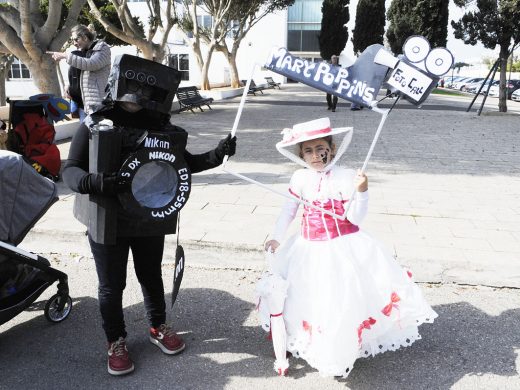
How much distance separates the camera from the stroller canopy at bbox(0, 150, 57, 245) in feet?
10.0

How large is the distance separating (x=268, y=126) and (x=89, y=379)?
35.3 ft

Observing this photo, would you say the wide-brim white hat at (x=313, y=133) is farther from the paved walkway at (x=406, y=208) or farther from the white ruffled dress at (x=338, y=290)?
the paved walkway at (x=406, y=208)

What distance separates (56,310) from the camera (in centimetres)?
328

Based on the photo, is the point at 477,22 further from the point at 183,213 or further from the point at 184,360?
the point at 184,360

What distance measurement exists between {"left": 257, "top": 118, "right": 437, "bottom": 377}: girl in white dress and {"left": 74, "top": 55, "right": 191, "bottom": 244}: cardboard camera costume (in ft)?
2.17

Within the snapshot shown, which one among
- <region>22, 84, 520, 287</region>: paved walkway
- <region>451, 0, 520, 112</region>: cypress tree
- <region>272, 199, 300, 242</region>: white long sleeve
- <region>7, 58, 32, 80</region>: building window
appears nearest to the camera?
<region>272, 199, 300, 242</region>: white long sleeve

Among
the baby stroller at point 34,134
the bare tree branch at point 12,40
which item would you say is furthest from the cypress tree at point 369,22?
the baby stroller at point 34,134

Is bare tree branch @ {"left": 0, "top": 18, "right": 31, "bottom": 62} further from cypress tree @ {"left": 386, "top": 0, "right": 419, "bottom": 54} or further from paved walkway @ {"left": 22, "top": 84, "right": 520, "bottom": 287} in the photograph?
cypress tree @ {"left": 386, "top": 0, "right": 419, "bottom": 54}

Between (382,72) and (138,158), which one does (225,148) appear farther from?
(382,72)

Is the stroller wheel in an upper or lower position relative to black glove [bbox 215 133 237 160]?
lower

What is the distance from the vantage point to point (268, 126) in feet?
42.5

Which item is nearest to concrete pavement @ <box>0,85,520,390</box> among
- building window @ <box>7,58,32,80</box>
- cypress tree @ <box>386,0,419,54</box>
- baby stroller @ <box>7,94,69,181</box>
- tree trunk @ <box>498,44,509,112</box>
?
baby stroller @ <box>7,94,69,181</box>

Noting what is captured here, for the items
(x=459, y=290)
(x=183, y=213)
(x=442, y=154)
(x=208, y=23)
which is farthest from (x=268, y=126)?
(x=208, y=23)

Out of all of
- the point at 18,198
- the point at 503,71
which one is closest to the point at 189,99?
the point at 503,71
